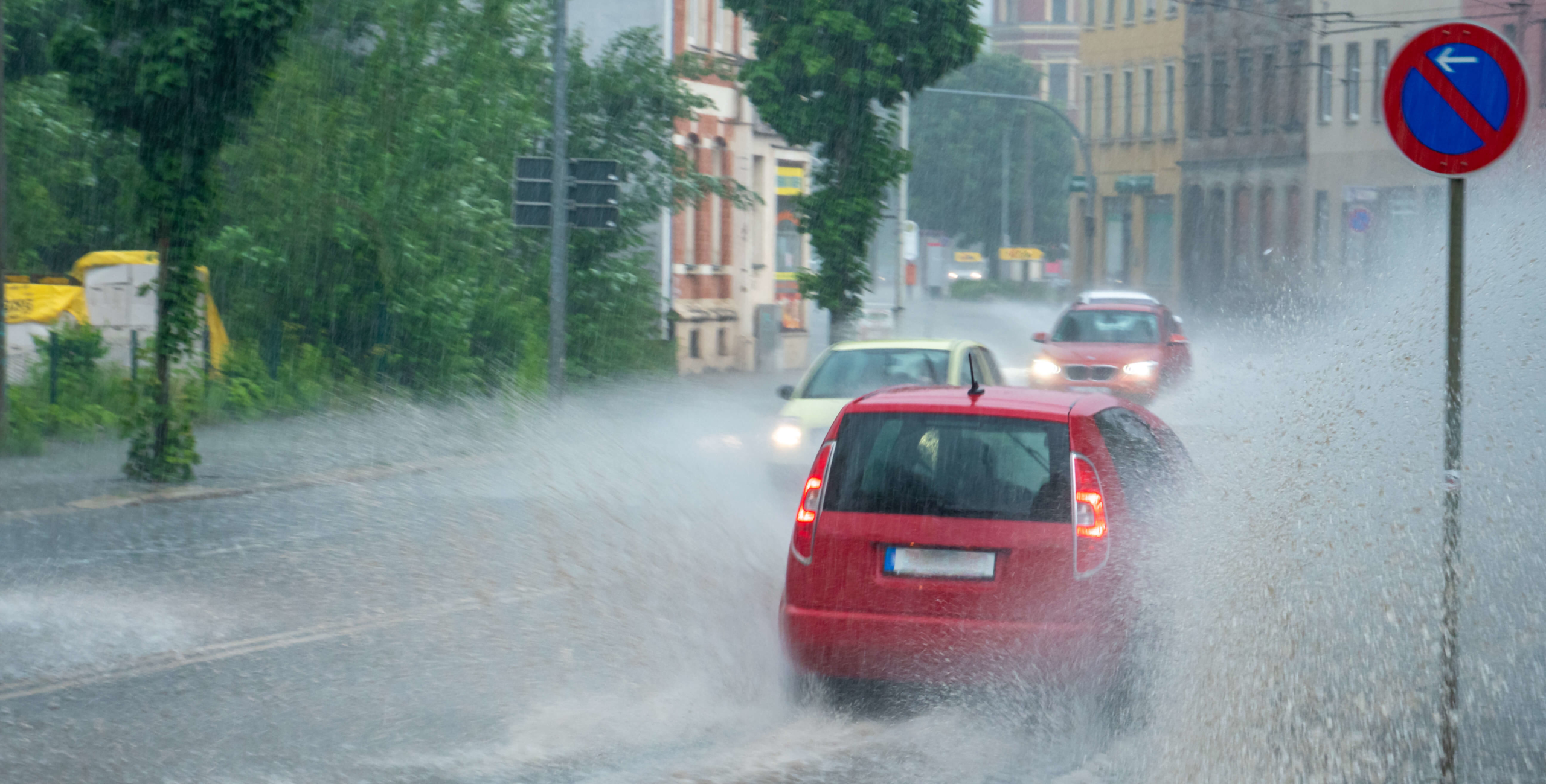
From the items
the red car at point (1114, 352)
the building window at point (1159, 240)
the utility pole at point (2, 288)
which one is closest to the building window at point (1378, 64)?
the building window at point (1159, 240)

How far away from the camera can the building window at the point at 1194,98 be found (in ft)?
239

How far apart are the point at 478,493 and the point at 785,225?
31003 millimetres

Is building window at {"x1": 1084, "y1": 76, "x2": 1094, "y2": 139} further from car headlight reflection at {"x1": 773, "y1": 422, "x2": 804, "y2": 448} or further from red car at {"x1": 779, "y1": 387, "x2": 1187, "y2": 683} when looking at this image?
red car at {"x1": 779, "y1": 387, "x2": 1187, "y2": 683}

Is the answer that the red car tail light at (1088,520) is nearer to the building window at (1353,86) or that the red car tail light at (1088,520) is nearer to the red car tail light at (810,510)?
the red car tail light at (810,510)

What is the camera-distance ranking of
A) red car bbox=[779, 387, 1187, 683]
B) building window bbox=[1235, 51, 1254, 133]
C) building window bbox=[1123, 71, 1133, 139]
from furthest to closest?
building window bbox=[1123, 71, 1133, 139] < building window bbox=[1235, 51, 1254, 133] < red car bbox=[779, 387, 1187, 683]

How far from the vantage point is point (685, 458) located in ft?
59.3

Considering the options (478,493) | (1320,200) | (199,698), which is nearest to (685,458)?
(478,493)

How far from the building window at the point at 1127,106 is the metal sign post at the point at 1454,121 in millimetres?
73006

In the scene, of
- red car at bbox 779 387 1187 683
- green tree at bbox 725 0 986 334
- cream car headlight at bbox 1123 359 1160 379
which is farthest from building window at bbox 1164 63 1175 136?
red car at bbox 779 387 1187 683

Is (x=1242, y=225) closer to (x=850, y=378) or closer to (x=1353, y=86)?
(x=1353, y=86)

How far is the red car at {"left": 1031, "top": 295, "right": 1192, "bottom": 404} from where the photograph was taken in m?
22.9

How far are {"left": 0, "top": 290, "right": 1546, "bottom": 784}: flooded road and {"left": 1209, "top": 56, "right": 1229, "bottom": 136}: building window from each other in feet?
185

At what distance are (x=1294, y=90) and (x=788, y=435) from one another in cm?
5599

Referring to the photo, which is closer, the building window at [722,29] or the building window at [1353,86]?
the building window at [722,29]
